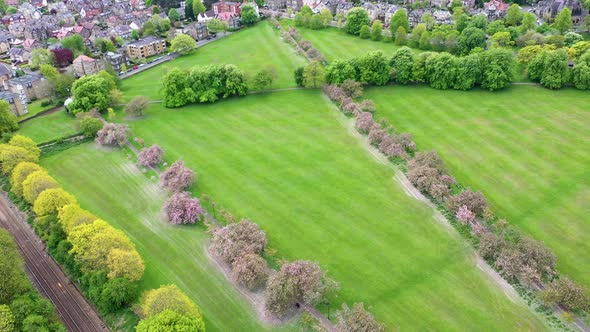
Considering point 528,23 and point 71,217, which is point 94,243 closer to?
point 71,217

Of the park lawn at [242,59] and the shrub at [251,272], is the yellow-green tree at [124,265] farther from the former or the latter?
the park lawn at [242,59]

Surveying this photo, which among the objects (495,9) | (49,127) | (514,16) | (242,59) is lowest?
(49,127)

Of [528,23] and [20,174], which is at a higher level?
[528,23]

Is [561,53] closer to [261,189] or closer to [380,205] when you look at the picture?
[380,205]

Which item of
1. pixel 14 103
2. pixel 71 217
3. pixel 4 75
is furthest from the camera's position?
pixel 4 75

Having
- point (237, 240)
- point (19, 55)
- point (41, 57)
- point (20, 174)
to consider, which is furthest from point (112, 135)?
point (19, 55)

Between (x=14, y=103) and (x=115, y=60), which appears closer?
(x=14, y=103)

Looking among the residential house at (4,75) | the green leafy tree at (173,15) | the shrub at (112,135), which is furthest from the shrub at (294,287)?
the green leafy tree at (173,15)

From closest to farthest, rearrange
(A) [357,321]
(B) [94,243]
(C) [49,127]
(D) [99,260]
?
1. (A) [357,321]
2. (D) [99,260]
3. (B) [94,243]
4. (C) [49,127]
